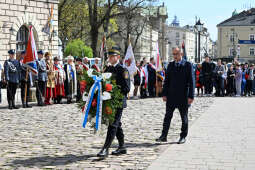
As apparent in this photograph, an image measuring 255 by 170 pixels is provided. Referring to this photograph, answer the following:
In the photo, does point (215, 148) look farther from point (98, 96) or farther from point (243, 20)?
point (243, 20)

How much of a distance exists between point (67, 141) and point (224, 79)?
1549 cm

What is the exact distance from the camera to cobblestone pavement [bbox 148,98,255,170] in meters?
6.46

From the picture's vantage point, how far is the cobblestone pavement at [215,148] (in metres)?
6.46

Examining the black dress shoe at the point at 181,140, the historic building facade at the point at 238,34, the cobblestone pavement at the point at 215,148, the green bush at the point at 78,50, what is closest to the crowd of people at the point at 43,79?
the cobblestone pavement at the point at 215,148

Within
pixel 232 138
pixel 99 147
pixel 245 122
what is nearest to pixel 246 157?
pixel 232 138

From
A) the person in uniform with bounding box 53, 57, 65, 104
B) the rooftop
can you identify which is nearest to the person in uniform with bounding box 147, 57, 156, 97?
the person in uniform with bounding box 53, 57, 65, 104

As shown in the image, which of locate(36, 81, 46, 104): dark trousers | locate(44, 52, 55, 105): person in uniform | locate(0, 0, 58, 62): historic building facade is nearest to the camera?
locate(36, 81, 46, 104): dark trousers

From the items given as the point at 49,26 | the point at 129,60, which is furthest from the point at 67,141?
the point at 49,26

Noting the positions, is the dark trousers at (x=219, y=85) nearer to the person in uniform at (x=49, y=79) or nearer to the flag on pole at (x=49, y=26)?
the person in uniform at (x=49, y=79)

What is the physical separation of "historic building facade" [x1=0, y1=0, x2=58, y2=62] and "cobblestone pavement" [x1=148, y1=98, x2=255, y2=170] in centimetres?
1645

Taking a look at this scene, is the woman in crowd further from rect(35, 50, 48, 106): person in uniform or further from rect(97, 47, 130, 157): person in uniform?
rect(97, 47, 130, 157): person in uniform

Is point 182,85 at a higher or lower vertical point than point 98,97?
higher

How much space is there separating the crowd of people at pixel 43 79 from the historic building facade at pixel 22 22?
831 centimetres

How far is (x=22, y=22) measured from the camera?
2578cm
